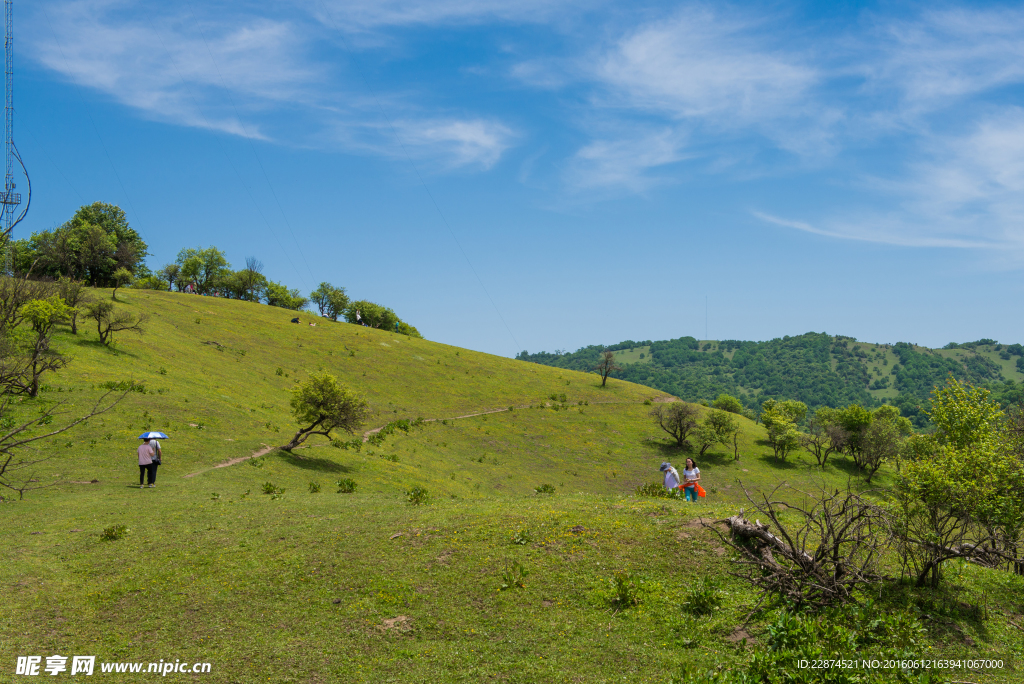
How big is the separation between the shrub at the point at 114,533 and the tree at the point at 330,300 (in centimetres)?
11170

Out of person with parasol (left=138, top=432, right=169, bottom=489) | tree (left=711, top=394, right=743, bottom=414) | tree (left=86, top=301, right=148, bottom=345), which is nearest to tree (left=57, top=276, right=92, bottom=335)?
tree (left=86, top=301, right=148, bottom=345)

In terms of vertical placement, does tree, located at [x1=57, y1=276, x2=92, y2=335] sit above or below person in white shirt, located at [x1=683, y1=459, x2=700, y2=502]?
above

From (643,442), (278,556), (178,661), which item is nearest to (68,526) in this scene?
(278,556)

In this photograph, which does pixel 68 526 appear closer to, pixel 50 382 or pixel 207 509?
pixel 207 509

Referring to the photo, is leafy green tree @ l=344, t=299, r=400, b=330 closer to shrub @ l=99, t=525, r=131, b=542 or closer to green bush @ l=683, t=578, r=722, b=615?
shrub @ l=99, t=525, r=131, b=542

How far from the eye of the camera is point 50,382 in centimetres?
3541

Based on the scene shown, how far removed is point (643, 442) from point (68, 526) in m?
62.0

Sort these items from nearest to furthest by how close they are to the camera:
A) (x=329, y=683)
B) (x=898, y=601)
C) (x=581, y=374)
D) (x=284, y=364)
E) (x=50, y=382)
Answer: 1. (x=329, y=683)
2. (x=898, y=601)
3. (x=50, y=382)
4. (x=284, y=364)
5. (x=581, y=374)

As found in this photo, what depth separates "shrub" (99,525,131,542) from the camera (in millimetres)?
17266

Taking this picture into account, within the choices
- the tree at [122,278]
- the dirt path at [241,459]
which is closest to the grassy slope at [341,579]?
the dirt path at [241,459]

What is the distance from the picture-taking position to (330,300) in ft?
419

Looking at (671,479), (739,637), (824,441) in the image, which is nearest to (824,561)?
(739,637)

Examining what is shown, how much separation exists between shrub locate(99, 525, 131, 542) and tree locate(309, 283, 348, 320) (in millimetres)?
111703

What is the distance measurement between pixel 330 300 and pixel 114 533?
115 m
